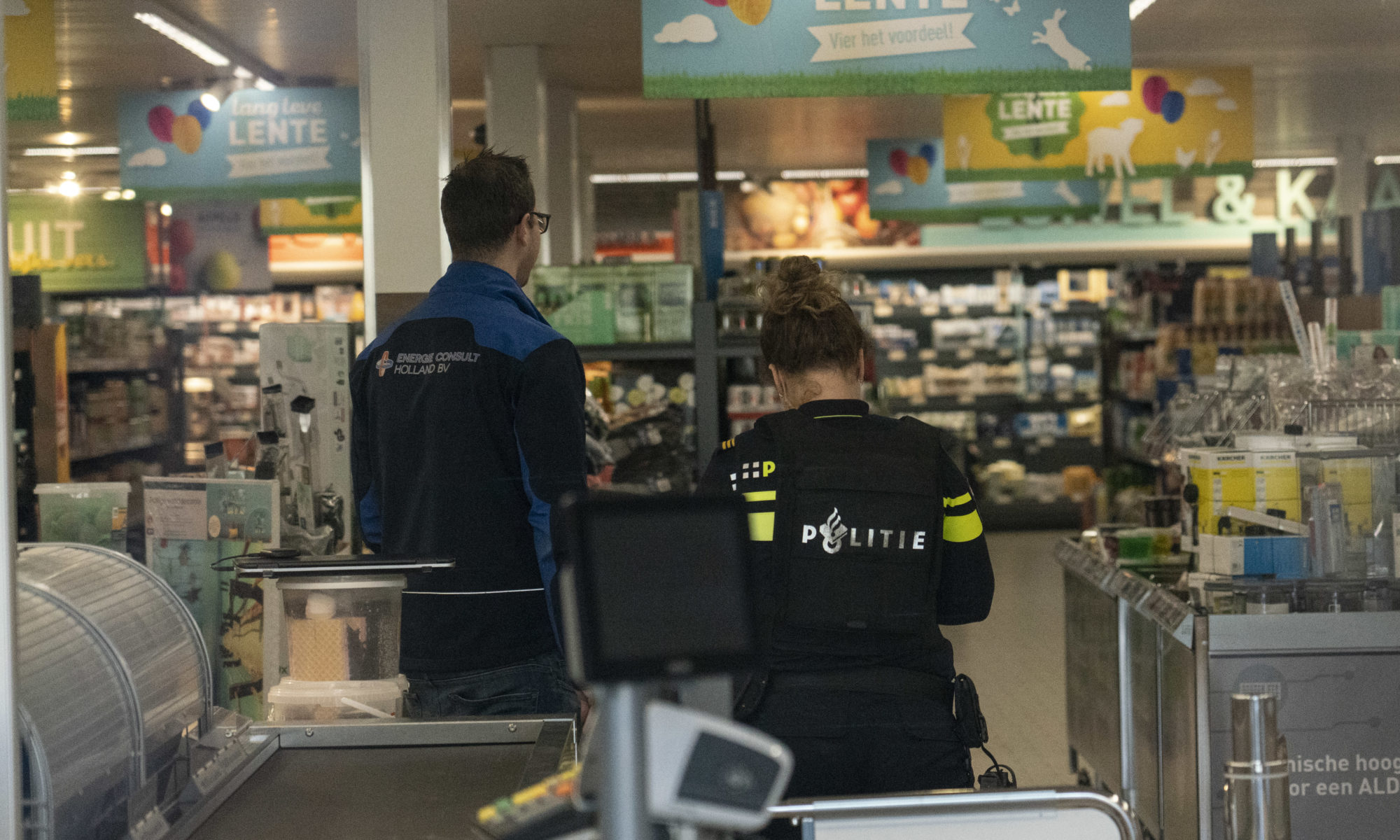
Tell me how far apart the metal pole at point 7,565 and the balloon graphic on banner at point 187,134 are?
152 inches

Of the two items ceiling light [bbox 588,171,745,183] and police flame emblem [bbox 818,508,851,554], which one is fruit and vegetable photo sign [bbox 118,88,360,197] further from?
ceiling light [bbox 588,171,745,183]

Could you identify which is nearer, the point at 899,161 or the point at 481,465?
the point at 481,465

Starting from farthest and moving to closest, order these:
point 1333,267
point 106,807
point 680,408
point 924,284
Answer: point 924,284 → point 1333,267 → point 680,408 → point 106,807

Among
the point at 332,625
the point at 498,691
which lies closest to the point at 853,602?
the point at 498,691

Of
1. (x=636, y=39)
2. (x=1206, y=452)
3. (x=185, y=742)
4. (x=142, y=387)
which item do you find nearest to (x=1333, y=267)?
(x=636, y=39)

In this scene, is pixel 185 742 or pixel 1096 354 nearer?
pixel 185 742

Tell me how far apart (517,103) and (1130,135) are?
3450 millimetres

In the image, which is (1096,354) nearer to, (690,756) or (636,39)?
(636,39)

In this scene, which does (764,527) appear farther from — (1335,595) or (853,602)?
(1335,595)

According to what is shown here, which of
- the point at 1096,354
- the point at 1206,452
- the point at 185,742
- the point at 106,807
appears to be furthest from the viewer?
the point at 1096,354

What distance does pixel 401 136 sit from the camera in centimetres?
418

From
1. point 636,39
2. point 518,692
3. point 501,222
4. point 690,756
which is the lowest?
point 518,692

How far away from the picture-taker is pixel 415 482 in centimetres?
242

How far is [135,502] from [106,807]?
121cm
